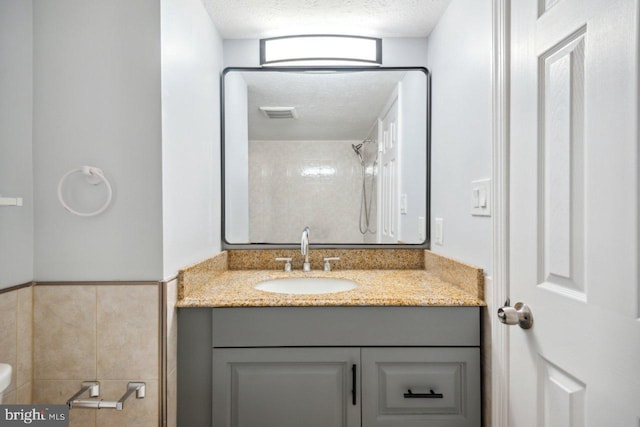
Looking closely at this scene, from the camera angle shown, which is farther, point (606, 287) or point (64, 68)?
point (64, 68)

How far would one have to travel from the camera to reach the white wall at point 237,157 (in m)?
2.06

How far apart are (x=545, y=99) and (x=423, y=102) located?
1088mm

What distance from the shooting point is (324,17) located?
184 cm

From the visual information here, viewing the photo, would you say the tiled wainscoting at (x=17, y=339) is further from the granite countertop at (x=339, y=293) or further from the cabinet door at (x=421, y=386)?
the cabinet door at (x=421, y=386)

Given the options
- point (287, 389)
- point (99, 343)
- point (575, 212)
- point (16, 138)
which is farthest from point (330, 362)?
point (16, 138)

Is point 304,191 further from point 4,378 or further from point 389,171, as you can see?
point 4,378

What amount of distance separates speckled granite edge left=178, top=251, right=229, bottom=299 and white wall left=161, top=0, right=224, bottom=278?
1.2 inches

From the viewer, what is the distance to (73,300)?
130 cm

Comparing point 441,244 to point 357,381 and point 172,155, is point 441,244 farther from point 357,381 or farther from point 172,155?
point 172,155

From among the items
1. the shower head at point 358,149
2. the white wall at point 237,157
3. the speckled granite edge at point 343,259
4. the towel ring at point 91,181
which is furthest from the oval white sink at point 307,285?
the towel ring at point 91,181

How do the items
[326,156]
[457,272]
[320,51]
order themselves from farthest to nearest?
[326,156] → [320,51] → [457,272]

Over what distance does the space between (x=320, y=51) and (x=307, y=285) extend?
1.15m

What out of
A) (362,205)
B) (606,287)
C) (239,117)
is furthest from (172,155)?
(606,287)

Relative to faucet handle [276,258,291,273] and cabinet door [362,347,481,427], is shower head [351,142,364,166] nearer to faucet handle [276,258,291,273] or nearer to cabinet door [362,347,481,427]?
faucet handle [276,258,291,273]
